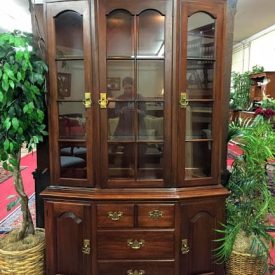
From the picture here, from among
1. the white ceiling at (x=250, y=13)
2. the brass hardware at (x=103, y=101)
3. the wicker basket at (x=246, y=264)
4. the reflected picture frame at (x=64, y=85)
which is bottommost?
the wicker basket at (x=246, y=264)

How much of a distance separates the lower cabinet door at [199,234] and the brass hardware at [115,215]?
0.43 m

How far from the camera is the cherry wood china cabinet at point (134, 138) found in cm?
186

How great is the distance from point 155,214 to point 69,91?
1.05 metres

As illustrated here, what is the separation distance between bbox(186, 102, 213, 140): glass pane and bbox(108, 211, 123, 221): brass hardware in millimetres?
711

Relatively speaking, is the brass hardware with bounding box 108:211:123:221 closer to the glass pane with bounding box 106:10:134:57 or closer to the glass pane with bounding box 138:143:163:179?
the glass pane with bounding box 138:143:163:179

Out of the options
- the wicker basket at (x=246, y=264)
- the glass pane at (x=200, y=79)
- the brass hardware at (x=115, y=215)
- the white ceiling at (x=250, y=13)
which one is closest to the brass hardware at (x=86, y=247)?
the brass hardware at (x=115, y=215)

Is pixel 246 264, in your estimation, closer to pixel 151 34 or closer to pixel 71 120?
pixel 71 120

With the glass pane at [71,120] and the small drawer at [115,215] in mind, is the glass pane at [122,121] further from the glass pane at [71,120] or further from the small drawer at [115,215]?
the small drawer at [115,215]

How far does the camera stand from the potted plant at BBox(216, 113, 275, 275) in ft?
6.48

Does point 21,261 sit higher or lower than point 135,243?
lower

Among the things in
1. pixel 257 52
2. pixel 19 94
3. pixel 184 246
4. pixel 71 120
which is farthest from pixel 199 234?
pixel 257 52

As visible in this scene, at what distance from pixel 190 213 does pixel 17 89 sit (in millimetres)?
1447

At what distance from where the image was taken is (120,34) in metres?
1.87

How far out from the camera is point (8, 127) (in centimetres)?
177
